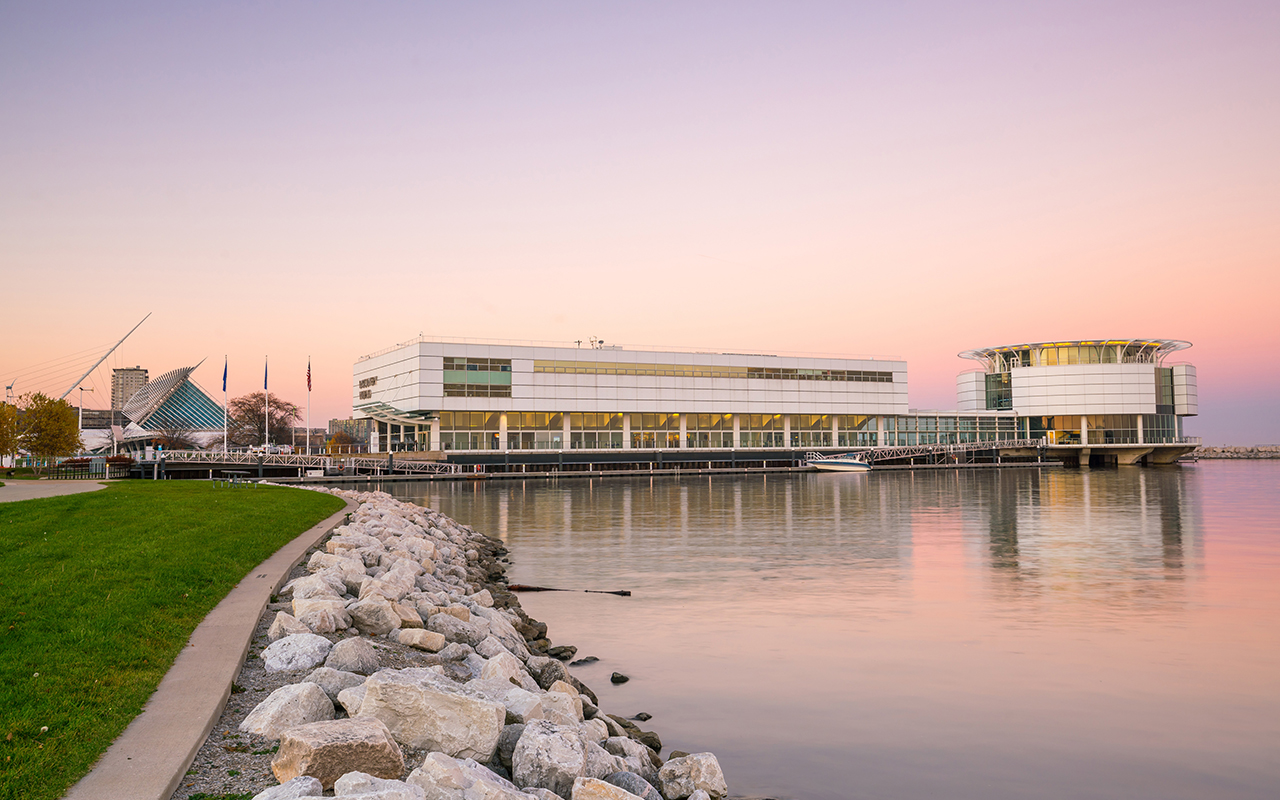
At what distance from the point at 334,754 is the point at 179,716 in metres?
1.90

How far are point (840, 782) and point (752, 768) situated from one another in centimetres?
96

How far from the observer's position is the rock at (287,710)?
23.2 ft

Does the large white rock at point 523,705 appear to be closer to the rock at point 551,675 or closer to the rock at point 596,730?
the rock at point 596,730

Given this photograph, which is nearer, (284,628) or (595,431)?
(284,628)

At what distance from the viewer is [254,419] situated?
16238cm

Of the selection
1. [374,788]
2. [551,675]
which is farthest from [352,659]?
[374,788]

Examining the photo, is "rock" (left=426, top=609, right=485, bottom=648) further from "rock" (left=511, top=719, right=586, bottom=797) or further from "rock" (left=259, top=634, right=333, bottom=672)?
"rock" (left=511, top=719, right=586, bottom=797)

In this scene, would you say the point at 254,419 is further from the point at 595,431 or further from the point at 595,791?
the point at 595,791

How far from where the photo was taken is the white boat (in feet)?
356

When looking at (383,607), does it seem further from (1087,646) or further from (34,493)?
(34,493)

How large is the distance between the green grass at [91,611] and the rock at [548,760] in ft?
9.89

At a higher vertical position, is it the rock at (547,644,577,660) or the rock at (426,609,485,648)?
the rock at (426,609,485,648)

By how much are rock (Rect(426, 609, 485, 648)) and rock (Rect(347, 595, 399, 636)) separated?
2.49 ft

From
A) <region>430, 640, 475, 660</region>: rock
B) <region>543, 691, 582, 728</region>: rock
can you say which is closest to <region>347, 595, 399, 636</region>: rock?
<region>430, 640, 475, 660</region>: rock
